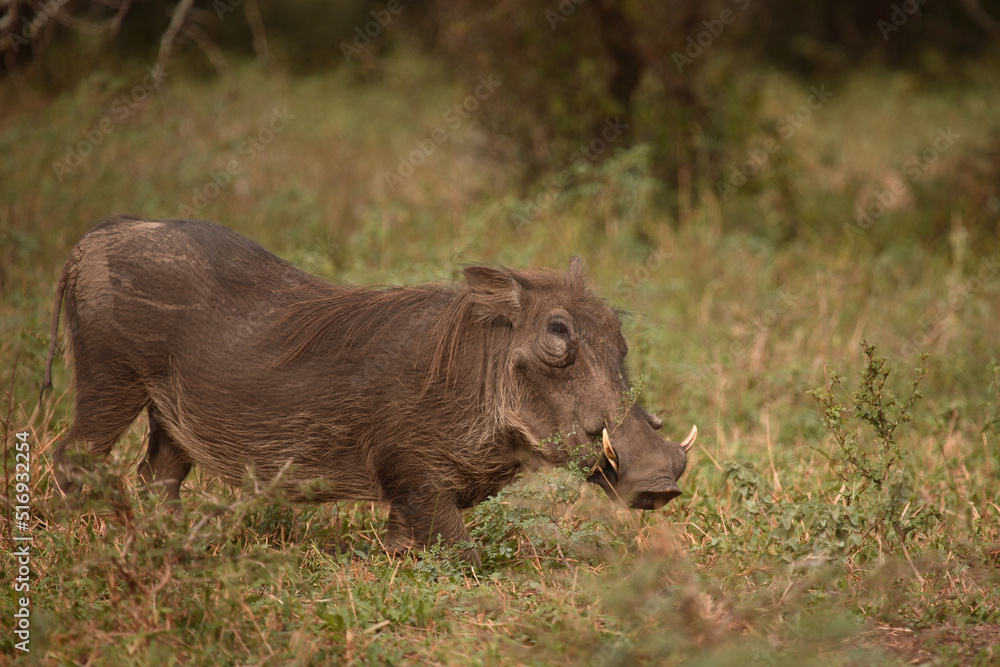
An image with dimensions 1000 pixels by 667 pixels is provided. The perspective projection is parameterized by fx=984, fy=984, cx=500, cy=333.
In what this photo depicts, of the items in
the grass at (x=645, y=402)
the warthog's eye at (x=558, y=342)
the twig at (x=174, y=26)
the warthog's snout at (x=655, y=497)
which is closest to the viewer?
the grass at (x=645, y=402)

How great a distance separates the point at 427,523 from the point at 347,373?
57 centimetres

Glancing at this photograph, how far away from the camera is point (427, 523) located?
10.7 ft

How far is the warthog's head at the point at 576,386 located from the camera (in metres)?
3.04

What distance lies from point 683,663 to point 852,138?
9086 millimetres

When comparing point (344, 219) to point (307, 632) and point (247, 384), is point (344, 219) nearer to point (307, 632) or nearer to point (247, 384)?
point (247, 384)

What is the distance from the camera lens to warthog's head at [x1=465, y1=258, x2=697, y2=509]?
119 inches

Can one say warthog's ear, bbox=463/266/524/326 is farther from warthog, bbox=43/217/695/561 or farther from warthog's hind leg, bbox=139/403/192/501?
warthog's hind leg, bbox=139/403/192/501

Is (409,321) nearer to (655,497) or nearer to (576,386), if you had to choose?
(576,386)

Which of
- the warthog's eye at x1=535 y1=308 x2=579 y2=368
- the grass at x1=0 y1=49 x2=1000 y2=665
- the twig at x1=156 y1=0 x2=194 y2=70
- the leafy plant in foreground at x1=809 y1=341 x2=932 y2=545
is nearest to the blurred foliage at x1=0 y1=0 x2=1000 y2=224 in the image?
the grass at x1=0 y1=49 x2=1000 y2=665

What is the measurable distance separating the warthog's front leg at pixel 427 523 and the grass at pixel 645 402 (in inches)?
2.6

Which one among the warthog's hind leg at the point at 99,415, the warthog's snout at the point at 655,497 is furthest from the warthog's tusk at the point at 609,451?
the warthog's hind leg at the point at 99,415

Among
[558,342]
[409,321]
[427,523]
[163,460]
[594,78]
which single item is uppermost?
[594,78]

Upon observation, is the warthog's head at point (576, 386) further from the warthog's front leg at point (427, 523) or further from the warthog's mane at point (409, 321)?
the warthog's front leg at point (427, 523)

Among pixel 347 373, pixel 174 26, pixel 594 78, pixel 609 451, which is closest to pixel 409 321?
pixel 347 373
